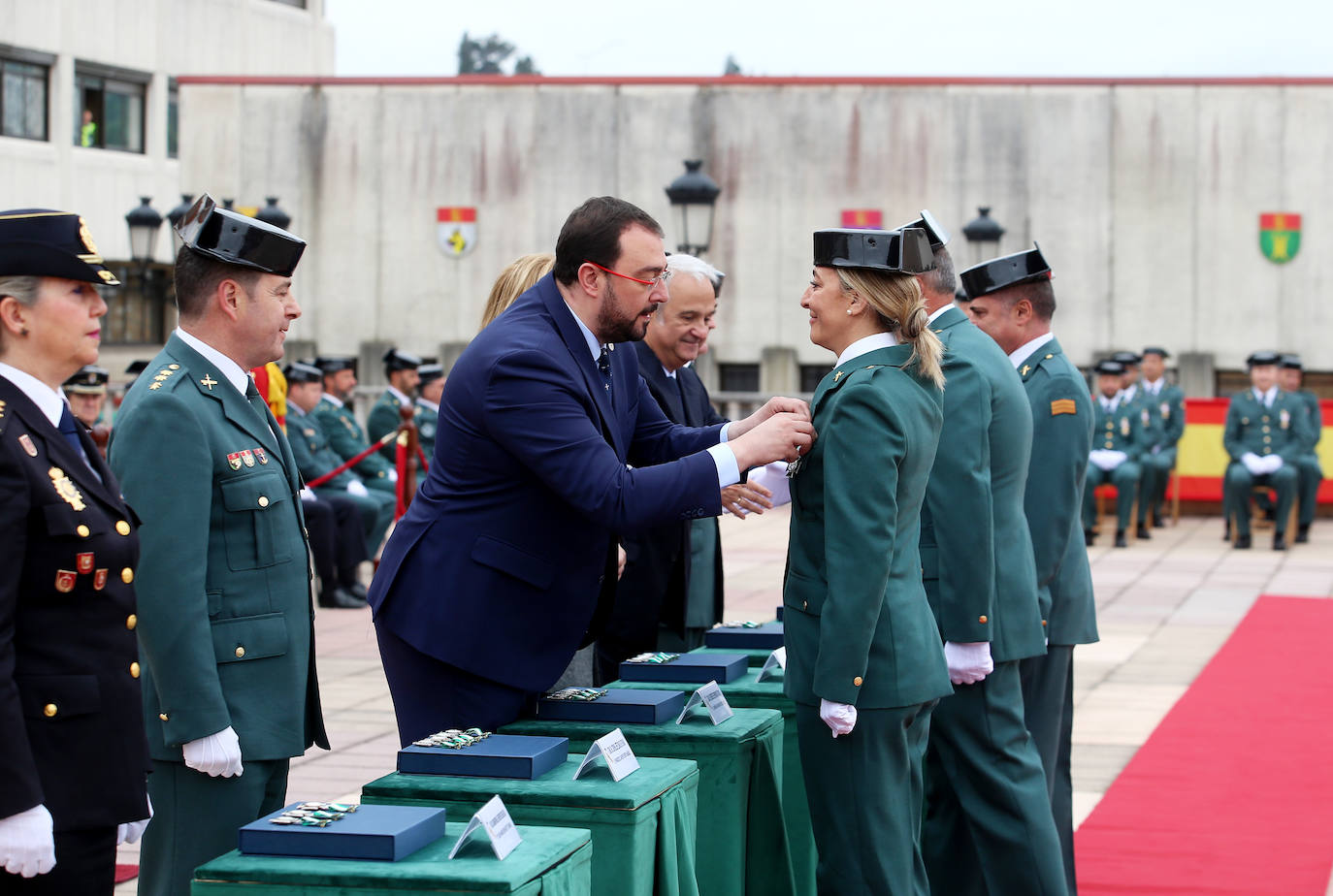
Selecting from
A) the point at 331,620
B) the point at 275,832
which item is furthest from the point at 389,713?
the point at 275,832

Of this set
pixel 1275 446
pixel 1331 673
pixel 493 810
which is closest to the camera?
pixel 493 810

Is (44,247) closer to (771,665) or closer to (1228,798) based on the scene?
(771,665)

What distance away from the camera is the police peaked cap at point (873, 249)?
3662 mm

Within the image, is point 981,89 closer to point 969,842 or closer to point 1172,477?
point 1172,477

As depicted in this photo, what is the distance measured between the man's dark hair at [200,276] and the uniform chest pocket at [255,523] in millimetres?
403

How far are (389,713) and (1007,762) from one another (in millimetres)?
4089

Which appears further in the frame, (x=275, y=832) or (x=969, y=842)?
(x=969, y=842)

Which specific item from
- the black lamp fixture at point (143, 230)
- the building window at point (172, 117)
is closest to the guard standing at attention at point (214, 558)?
the black lamp fixture at point (143, 230)

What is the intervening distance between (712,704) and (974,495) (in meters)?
0.97

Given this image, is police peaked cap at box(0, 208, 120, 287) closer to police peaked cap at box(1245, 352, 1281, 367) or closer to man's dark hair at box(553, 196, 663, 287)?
man's dark hair at box(553, 196, 663, 287)

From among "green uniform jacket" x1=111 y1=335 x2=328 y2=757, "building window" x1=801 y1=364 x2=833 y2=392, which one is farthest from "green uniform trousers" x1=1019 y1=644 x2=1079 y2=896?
"building window" x1=801 y1=364 x2=833 y2=392

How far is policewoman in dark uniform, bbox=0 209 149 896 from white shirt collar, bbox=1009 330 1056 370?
306cm

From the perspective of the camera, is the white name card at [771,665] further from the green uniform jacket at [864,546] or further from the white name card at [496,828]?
the white name card at [496,828]

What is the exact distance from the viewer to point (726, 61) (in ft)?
258
